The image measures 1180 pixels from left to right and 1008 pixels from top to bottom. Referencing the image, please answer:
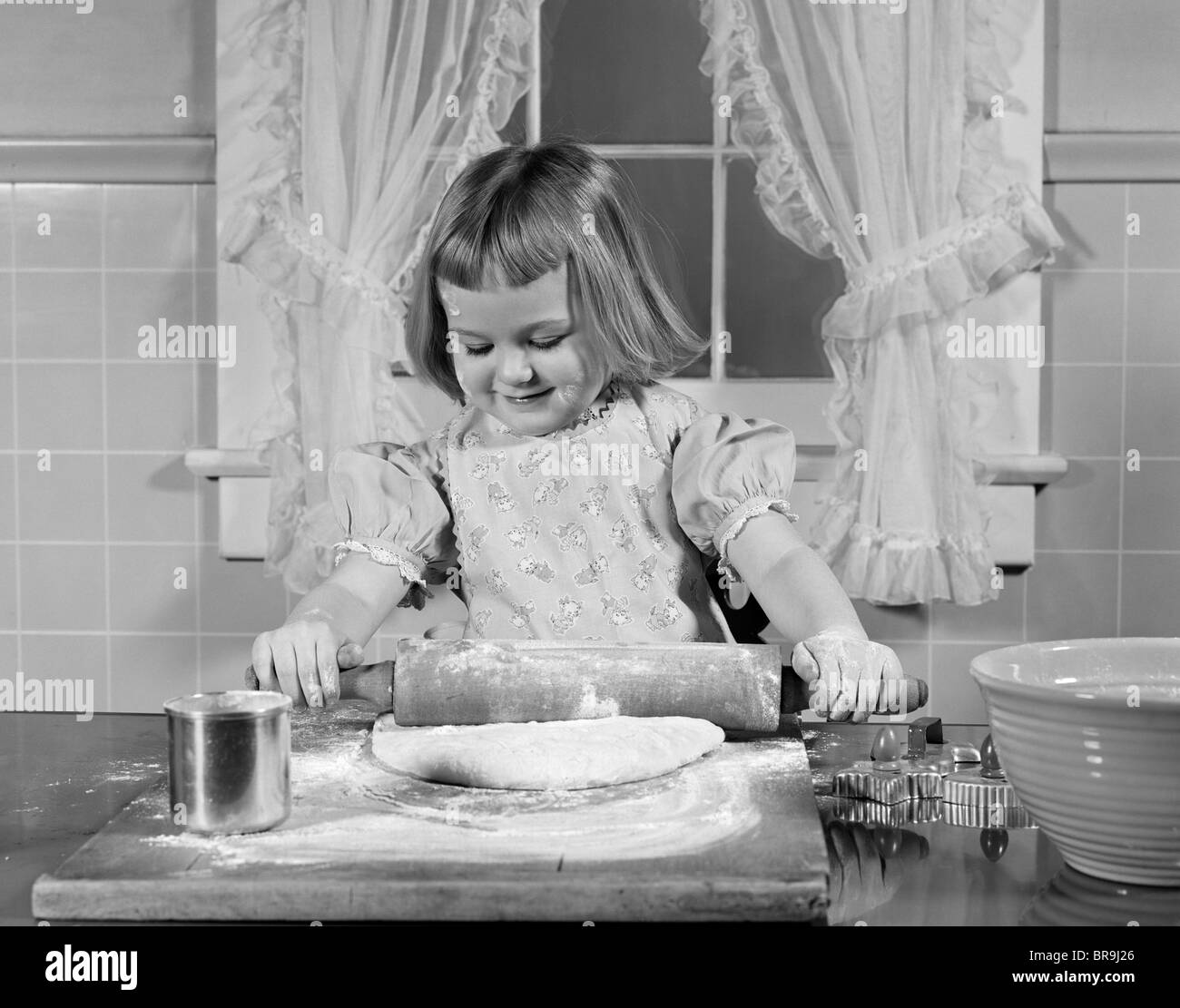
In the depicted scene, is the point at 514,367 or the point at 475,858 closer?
the point at 475,858

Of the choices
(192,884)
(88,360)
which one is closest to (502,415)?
(192,884)

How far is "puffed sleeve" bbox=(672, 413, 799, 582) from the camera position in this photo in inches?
52.2

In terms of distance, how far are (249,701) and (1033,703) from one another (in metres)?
0.46

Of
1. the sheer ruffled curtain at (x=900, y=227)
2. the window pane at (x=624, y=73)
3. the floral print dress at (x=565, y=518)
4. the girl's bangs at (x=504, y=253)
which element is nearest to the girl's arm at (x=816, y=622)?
the floral print dress at (x=565, y=518)

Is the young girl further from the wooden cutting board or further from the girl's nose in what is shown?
the wooden cutting board

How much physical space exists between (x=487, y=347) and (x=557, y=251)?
0.12 m

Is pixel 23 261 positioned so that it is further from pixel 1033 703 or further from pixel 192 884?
pixel 1033 703

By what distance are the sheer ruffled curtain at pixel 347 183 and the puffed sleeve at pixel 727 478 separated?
3.39ft

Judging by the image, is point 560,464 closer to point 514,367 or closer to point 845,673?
point 514,367

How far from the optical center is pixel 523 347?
1232 mm

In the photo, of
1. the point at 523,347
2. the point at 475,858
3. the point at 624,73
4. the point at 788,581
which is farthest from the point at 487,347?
the point at 624,73

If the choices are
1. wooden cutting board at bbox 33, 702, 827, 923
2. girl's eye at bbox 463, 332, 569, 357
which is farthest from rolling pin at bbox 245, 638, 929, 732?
girl's eye at bbox 463, 332, 569, 357
